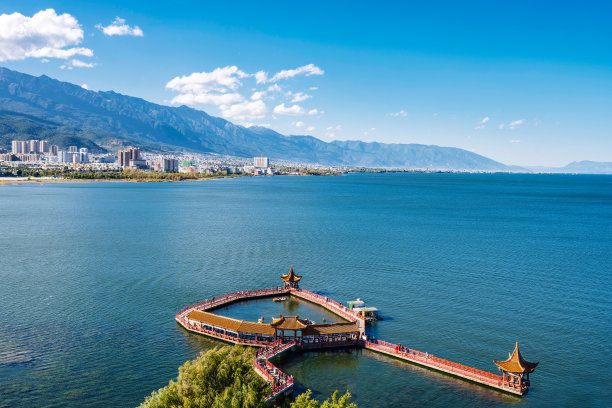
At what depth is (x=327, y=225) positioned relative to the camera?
89.9 meters

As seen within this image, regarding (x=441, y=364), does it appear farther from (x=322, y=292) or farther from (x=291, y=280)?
(x=291, y=280)

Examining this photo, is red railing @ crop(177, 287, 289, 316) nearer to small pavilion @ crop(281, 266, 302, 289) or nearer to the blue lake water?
small pavilion @ crop(281, 266, 302, 289)

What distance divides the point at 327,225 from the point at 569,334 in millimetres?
56049

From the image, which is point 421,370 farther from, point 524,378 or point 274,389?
point 274,389

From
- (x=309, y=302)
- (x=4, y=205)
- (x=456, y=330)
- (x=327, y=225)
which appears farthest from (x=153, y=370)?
(x=4, y=205)

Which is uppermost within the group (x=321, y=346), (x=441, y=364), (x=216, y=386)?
(x=216, y=386)

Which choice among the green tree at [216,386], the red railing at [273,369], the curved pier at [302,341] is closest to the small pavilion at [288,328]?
the curved pier at [302,341]

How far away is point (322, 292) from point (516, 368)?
21.9m

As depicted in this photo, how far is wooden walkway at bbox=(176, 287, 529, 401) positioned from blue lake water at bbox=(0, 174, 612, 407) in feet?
2.53

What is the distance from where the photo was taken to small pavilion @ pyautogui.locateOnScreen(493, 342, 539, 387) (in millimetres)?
28625

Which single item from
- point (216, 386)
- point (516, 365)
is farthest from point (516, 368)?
point (216, 386)

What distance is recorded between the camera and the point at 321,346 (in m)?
34.7

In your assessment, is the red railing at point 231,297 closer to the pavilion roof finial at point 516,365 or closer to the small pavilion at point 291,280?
the small pavilion at point 291,280

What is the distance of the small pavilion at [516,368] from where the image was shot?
93.9 feet
